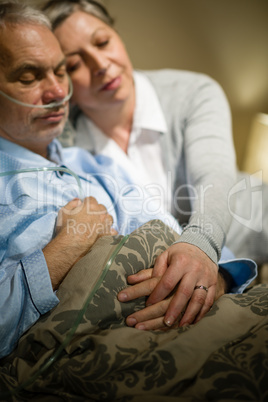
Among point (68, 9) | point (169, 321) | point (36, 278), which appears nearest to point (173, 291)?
point (169, 321)

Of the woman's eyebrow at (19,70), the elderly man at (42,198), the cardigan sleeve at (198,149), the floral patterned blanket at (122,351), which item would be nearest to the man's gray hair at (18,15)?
the elderly man at (42,198)

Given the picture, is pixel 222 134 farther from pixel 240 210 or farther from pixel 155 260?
pixel 155 260

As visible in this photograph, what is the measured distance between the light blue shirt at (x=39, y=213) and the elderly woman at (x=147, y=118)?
157 mm

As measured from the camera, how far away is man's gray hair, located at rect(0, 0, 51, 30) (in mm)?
1139

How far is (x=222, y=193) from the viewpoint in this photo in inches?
47.1

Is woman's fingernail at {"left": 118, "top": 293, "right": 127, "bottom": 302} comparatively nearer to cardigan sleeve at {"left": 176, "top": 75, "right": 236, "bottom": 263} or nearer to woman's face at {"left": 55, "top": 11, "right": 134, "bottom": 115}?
cardigan sleeve at {"left": 176, "top": 75, "right": 236, "bottom": 263}

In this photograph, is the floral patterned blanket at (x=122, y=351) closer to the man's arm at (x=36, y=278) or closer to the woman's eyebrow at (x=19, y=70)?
the man's arm at (x=36, y=278)

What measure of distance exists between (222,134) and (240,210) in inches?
16.6

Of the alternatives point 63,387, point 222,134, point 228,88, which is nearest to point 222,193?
point 222,134

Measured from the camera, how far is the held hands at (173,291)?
0.84 m

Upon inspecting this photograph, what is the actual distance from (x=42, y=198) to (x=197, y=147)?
656mm

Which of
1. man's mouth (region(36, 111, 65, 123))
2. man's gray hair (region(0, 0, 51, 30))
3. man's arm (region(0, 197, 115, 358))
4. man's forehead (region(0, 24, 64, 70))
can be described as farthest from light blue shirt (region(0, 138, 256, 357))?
man's gray hair (region(0, 0, 51, 30))

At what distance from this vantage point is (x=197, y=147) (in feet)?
4.57

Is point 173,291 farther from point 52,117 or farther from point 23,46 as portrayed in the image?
point 23,46
